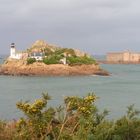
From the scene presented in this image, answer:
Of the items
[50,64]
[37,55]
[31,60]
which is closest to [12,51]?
[37,55]

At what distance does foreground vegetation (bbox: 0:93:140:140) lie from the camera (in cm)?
920

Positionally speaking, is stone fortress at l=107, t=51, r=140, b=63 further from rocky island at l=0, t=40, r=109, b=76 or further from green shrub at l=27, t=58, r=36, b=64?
green shrub at l=27, t=58, r=36, b=64

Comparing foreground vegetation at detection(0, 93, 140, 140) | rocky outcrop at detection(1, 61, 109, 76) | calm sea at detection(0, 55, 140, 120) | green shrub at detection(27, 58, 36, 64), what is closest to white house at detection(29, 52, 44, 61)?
green shrub at detection(27, 58, 36, 64)

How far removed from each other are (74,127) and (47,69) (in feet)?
238

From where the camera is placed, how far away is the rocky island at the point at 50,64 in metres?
82.3

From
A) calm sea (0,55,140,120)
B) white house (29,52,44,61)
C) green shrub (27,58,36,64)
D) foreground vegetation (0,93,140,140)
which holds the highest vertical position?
white house (29,52,44,61)

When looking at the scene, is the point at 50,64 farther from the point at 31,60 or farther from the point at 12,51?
the point at 12,51

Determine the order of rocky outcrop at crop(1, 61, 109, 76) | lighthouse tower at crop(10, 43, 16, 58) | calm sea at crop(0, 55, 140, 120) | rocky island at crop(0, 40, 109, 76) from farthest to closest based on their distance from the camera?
lighthouse tower at crop(10, 43, 16, 58) < rocky island at crop(0, 40, 109, 76) < rocky outcrop at crop(1, 61, 109, 76) < calm sea at crop(0, 55, 140, 120)

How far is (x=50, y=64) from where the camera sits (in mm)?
82500

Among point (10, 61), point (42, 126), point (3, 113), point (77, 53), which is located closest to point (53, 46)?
point (77, 53)

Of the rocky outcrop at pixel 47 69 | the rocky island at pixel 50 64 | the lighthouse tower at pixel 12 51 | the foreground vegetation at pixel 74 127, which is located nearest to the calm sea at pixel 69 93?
the rocky outcrop at pixel 47 69

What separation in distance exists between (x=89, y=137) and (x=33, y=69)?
244 feet

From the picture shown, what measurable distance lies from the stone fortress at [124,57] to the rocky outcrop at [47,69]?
8210cm

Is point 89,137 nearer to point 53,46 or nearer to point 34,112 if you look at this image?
point 34,112
